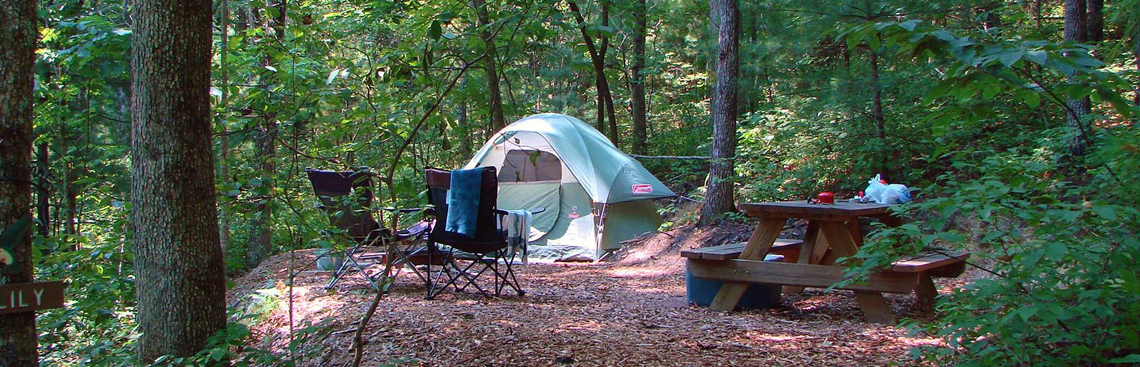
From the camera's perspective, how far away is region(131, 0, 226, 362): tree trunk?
2.81m

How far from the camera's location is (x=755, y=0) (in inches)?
386

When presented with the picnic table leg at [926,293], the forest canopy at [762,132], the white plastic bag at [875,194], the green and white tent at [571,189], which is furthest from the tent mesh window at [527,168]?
the picnic table leg at [926,293]

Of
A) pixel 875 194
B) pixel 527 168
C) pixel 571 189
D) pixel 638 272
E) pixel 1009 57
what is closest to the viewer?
pixel 1009 57

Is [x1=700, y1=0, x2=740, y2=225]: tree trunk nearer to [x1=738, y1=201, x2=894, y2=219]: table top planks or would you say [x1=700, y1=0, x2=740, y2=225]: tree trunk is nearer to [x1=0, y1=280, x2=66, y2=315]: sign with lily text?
[x1=738, y1=201, x2=894, y2=219]: table top planks

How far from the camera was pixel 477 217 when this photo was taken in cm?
489

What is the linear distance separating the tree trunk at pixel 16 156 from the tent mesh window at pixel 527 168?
653cm

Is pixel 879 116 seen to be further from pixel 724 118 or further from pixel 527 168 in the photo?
pixel 527 168

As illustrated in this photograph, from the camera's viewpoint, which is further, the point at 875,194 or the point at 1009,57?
the point at 875,194

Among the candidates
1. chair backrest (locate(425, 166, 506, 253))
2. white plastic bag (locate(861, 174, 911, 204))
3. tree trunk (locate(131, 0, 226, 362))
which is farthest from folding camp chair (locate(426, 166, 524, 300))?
white plastic bag (locate(861, 174, 911, 204))

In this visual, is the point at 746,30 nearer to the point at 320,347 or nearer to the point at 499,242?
the point at 499,242

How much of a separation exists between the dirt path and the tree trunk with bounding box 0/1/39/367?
135cm

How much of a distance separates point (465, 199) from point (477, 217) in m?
0.15

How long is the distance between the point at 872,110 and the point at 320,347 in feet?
23.1

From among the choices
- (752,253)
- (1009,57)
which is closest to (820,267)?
(752,253)
